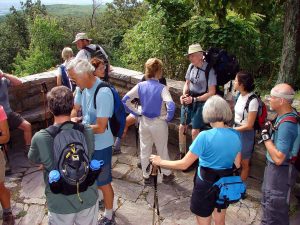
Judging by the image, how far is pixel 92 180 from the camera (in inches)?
127

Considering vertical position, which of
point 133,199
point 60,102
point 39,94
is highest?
point 60,102

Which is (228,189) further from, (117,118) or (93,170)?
(117,118)

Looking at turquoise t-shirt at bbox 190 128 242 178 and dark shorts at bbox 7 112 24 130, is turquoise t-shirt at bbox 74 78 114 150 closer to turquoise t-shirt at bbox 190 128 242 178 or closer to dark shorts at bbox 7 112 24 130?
turquoise t-shirt at bbox 190 128 242 178

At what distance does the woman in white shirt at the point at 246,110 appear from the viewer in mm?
4520

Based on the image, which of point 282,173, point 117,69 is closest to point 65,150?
point 282,173

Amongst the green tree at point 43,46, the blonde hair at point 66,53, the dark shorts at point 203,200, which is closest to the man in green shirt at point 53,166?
the dark shorts at point 203,200

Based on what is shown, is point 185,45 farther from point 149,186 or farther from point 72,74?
point 72,74

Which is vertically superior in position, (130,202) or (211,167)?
(211,167)

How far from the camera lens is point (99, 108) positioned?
12.3 feet

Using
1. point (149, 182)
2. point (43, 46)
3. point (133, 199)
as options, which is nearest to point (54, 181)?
point (133, 199)

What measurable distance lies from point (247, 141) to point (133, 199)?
179 cm

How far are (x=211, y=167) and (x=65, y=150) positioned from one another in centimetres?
135

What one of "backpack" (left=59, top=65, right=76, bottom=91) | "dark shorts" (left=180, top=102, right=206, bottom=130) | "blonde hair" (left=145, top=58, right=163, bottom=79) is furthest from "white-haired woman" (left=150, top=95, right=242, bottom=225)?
"backpack" (left=59, top=65, right=76, bottom=91)

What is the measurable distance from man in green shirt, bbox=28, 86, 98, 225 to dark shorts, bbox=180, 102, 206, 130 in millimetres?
2405
